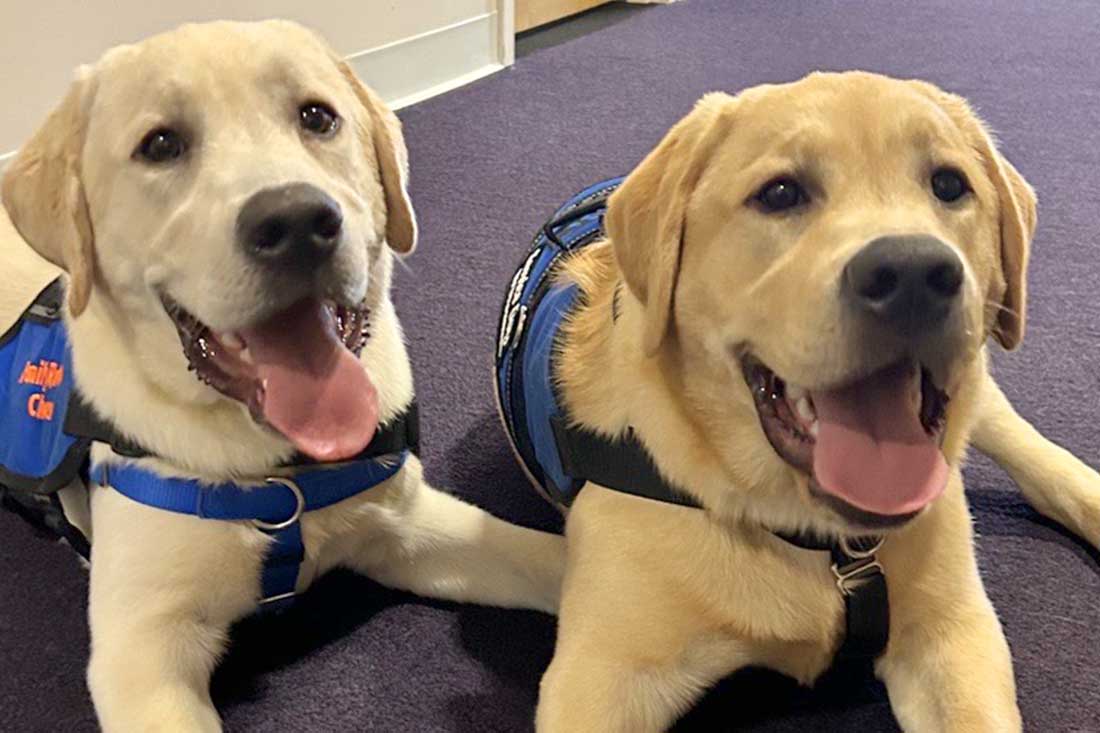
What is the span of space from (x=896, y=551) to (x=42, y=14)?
9.19 feet

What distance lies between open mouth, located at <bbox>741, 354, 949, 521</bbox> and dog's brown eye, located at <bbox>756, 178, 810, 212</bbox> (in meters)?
0.19

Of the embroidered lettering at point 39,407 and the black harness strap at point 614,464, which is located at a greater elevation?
the black harness strap at point 614,464

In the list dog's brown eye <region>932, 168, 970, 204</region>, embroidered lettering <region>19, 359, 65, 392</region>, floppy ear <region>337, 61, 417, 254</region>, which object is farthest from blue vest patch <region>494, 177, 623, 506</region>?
embroidered lettering <region>19, 359, 65, 392</region>

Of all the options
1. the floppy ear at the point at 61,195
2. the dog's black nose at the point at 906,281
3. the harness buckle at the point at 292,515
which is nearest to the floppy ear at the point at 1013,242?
the dog's black nose at the point at 906,281

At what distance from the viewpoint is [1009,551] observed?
2.02 metres

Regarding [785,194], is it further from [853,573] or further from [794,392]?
[853,573]

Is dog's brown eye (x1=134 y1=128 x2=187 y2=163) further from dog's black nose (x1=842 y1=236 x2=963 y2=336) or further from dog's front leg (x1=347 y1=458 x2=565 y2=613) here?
dog's black nose (x1=842 y1=236 x2=963 y2=336)

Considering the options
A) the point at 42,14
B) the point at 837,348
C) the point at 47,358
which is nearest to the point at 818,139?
the point at 837,348

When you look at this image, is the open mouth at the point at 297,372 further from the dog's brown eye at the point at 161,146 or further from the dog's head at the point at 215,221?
the dog's brown eye at the point at 161,146

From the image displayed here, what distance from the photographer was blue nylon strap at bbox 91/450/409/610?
5.39ft

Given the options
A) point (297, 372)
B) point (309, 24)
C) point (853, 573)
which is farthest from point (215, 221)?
point (309, 24)

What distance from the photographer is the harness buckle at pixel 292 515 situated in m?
1.68

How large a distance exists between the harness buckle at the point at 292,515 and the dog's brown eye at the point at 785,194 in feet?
2.63

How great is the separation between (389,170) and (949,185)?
0.83 meters
